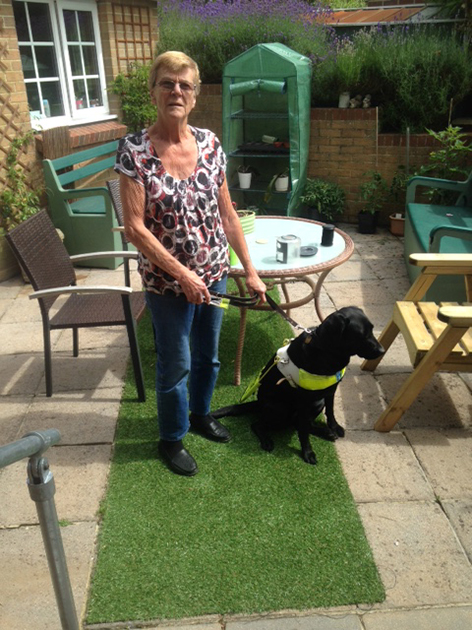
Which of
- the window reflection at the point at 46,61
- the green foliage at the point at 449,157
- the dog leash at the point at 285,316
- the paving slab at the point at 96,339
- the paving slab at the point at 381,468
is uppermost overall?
the window reflection at the point at 46,61

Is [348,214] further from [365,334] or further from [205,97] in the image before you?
[365,334]

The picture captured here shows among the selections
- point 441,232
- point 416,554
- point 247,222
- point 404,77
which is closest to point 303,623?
point 416,554

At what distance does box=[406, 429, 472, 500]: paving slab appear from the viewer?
8.63 feet

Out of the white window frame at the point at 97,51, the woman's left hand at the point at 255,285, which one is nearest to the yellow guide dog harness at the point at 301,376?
the woman's left hand at the point at 255,285

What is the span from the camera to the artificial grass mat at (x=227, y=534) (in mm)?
2076

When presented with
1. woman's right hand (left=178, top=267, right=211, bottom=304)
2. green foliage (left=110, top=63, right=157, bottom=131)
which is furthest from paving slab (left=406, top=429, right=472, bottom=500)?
green foliage (left=110, top=63, right=157, bottom=131)

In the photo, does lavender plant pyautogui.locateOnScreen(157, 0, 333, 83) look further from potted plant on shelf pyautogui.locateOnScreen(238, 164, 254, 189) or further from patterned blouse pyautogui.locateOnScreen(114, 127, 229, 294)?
patterned blouse pyautogui.locateOnScreen(114, 127, 229, 294)

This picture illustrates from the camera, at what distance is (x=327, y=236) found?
3.72 metres

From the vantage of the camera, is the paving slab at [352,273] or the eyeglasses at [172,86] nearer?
the eyeglasses at [172,86]

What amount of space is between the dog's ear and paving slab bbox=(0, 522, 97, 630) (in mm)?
1337

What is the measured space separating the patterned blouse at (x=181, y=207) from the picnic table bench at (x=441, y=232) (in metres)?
2.16

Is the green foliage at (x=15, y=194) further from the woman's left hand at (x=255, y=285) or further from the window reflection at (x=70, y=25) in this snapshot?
the woman's left hand at (x=255, y=285)

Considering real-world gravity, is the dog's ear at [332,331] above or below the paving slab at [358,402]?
above

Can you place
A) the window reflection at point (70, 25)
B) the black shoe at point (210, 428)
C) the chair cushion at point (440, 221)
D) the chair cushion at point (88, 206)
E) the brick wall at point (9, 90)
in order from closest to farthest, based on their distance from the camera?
the black shoe at point (210, 428), the chair cushion at point (440, 221), the brick wall at point (9, 90), the chair cushion at point (88, 206), the window reflection at point (70, 25)
